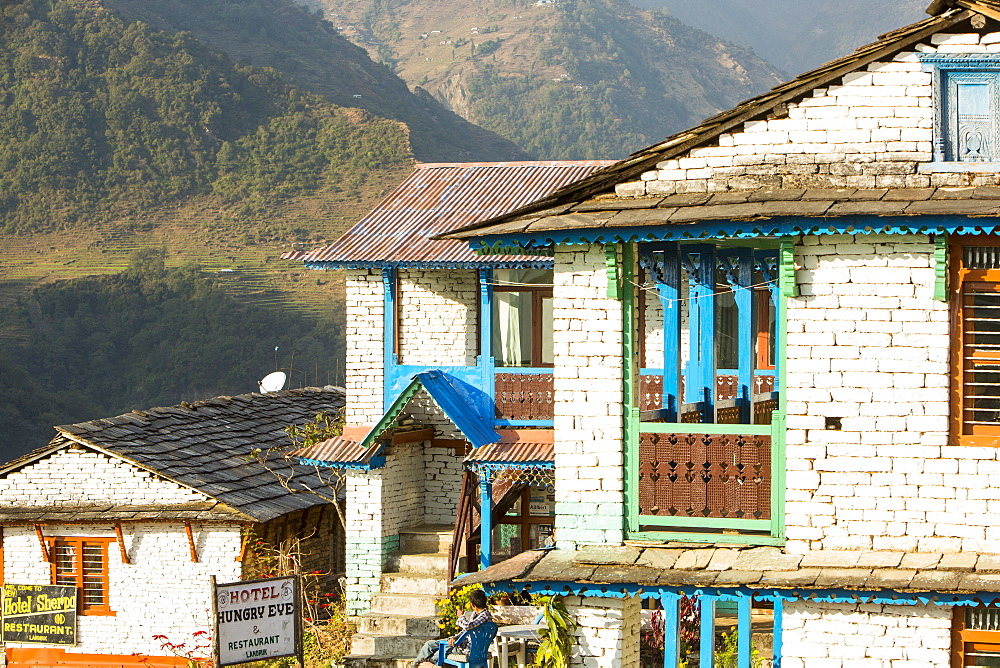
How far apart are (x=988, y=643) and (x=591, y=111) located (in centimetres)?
12857

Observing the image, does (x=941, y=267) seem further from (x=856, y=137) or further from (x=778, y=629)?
(x=778, y=629)

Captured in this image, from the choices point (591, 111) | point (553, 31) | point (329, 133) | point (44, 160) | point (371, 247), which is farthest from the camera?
point (553, 31)

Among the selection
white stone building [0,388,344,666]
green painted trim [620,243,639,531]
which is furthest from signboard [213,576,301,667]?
white stone building [0,388,344,666]

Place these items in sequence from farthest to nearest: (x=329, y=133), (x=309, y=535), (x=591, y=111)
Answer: (x=591, y=111) → (x=329, y=133) → (x=309, y=535)

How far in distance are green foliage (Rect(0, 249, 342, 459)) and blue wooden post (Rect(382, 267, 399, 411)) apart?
44.5 m

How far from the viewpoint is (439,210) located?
70.1ft

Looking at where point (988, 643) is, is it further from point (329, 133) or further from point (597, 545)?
point (329, 133)

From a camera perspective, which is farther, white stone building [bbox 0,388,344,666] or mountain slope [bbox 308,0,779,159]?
mountain slope [bbox 308,0,779,159]

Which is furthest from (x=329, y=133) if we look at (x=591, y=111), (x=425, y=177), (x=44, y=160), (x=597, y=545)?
(x=597, y=545)

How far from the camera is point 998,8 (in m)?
10.8

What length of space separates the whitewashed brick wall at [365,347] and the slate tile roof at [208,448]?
189cm

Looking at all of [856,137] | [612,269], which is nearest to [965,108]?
[856,137]

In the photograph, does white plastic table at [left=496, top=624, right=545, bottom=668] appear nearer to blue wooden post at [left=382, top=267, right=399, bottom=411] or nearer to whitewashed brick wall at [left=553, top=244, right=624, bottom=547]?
whitewashed brick wall at [left=553, top=244, right=624, bottom=547]

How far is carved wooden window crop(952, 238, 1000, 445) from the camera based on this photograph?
1073 cm
